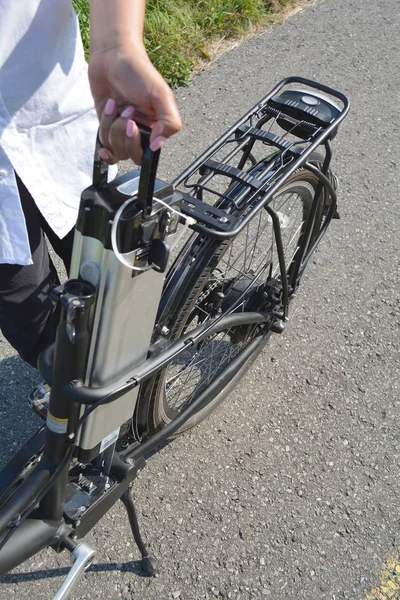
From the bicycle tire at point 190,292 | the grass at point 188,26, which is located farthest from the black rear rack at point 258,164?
the grass at point 188,26

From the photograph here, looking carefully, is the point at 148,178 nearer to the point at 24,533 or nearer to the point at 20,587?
the point at 24,533

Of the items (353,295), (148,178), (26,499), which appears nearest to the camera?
(148,178)

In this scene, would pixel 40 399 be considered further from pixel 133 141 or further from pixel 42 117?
pixel 133 141

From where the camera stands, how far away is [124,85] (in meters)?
1.05

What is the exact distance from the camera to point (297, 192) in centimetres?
226

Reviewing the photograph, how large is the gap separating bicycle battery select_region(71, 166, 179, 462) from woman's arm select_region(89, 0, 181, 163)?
0.09m

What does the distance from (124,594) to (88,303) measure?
3.84ft

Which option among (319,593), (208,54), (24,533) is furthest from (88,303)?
(208,54)

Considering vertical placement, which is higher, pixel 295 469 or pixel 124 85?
pixel 124 85

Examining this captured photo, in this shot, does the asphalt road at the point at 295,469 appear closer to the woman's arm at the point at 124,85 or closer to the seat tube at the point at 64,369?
the seat tube at the point at 64,369

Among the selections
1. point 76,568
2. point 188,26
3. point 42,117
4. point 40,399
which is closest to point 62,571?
point 76,568

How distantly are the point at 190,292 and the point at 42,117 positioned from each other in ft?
1.98

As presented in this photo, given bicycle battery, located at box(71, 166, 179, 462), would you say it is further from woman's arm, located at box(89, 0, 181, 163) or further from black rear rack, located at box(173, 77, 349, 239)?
black rear rack, located at box(173, 77, 349, 239)

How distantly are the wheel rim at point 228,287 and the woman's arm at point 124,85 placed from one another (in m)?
1.01
